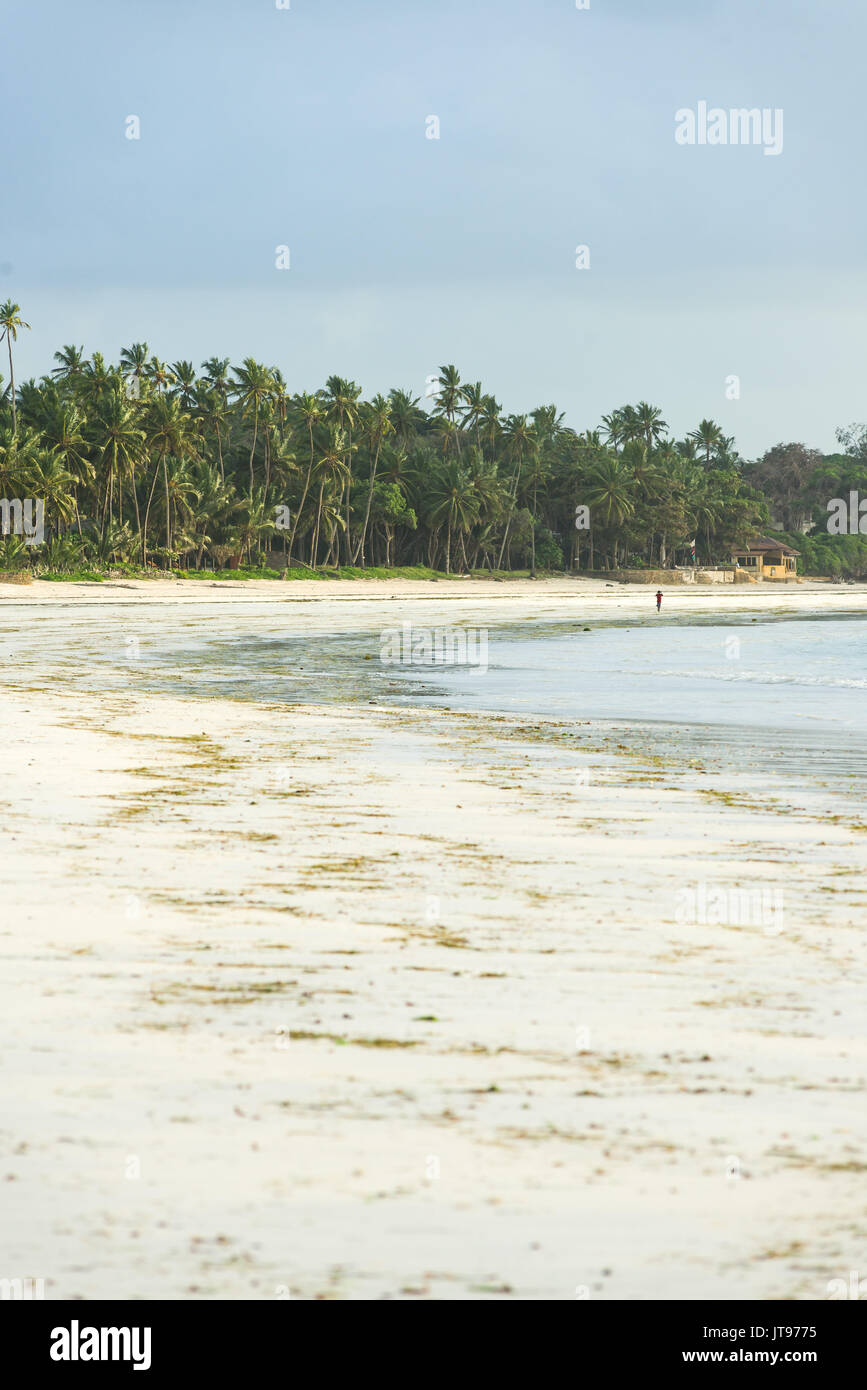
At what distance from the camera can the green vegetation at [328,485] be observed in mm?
78875

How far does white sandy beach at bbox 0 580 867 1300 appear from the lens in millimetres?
3666

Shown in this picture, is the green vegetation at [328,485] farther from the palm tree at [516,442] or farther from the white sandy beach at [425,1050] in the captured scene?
the white sandy beach at [425,1050]

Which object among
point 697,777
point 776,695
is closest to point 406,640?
point 776,695

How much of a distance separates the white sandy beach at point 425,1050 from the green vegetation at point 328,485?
61857mm

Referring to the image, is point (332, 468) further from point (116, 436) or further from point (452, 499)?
point (116, 436)

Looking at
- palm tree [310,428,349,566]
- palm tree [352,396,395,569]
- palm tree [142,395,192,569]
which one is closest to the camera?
palm tree [142,395,192,569]

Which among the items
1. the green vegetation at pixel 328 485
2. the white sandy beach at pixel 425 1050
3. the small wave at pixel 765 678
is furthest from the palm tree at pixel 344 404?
the white sandy beach at pixel 425 1050

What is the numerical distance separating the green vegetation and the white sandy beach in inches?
2435

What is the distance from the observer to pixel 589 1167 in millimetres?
4055

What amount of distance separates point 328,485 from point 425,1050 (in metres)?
95.6

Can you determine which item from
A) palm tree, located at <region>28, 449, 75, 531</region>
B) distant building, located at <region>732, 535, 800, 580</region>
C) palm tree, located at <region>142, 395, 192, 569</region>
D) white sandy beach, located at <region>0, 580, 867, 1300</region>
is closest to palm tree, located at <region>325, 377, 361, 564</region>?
palm tree, located at <region>142, 395, 192, 569</region>

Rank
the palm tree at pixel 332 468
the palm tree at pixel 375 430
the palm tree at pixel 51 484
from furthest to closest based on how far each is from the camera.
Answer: the palm tree at pixel 375 430, the palm tree at pixel 332 468, the palm tree at pixel 51 484

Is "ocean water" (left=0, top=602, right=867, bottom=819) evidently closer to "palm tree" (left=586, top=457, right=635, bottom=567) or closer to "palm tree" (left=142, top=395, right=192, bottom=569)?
"palm tree" (left=142, top=395, right=192, bottom=569)

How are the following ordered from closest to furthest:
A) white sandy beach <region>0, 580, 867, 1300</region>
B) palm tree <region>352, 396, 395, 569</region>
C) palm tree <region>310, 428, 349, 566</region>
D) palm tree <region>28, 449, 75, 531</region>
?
white sandy beach <region>0, 580, 867, 1300</region>
palm tree <region>28, 449, 75, 531</region>
palm tree <region>310, 428, 349, 566</region>
palm tree <region>352, 396, 395, 569</region>
